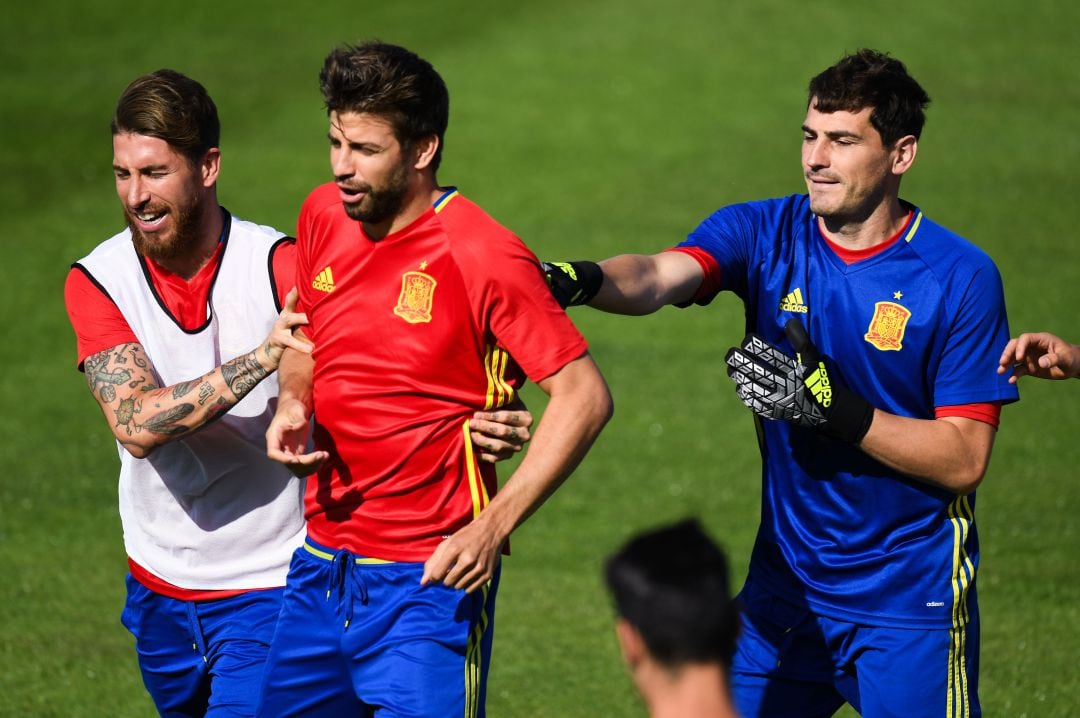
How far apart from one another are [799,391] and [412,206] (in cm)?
164

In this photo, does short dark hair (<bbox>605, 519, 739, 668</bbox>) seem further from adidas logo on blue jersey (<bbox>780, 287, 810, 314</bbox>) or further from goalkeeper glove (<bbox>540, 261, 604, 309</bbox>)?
adidas logo on blue jersey (<bbox>780, 287, 810, 314</bbox>)

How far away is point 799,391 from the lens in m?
5.57

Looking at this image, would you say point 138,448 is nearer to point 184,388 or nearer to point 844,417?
point 184,388

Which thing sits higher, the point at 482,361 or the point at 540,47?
the point at 540,47

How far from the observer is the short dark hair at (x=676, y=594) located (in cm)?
362

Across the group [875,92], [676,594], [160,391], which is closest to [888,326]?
[875,92]

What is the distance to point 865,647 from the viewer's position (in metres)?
5.93

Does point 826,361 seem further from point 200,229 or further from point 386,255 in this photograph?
point 200,229

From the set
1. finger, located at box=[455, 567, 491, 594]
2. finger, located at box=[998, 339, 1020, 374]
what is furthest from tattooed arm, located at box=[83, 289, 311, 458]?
finger, located at box=[998, 339, 1020, 374]

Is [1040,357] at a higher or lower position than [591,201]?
lower

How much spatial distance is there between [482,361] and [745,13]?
2395 centimetres

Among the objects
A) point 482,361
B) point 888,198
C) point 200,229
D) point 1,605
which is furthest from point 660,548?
point 1,605

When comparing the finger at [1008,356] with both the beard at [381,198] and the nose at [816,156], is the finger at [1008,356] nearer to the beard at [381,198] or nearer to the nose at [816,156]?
A: the nose at [816,156]

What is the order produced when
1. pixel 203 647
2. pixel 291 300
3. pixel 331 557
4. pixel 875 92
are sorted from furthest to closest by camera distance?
pixel 203 647 < pixel 875 92 < pixel 291 300 < pixel 331 557
